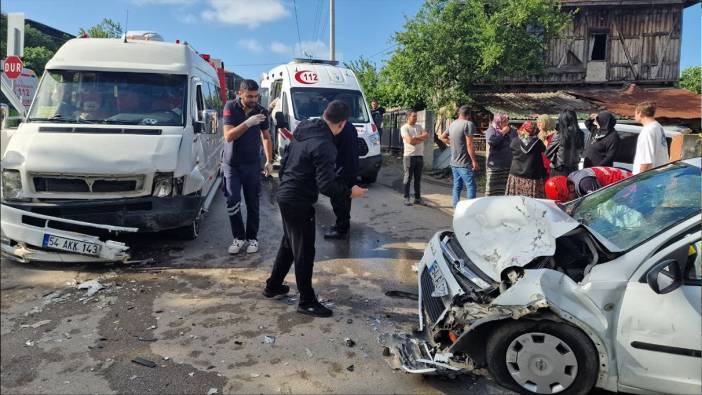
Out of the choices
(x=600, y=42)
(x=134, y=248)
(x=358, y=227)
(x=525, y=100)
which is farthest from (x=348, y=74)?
(x=600, y=42)

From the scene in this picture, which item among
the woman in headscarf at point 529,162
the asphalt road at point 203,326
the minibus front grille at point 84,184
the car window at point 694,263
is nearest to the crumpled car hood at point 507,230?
the car window at point 694,263

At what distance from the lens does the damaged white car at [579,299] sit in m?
2.78

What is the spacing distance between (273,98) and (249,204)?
7349 millimetres

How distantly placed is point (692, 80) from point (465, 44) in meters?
24.8

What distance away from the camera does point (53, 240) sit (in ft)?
15.9

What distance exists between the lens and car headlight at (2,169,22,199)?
4945 mm

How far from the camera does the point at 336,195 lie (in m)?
3.98

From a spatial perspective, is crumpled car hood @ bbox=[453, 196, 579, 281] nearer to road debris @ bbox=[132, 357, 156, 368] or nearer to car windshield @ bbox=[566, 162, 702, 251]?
car windshield @ bbox=[566, 162, 702, 251]

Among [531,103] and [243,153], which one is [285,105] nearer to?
[243,153]

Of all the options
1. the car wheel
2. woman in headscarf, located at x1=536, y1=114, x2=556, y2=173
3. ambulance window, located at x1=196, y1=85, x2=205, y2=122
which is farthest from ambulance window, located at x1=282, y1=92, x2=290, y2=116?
the car wheel

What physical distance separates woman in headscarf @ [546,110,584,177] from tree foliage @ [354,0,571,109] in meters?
8.51

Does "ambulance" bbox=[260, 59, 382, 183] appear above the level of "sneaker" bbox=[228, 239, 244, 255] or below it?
above

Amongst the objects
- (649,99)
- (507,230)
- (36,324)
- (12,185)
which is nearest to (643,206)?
(507,230)

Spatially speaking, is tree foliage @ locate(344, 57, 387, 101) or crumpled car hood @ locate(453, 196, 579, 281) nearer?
crumpled car hood @ locate(453, 196, 579, 281)
